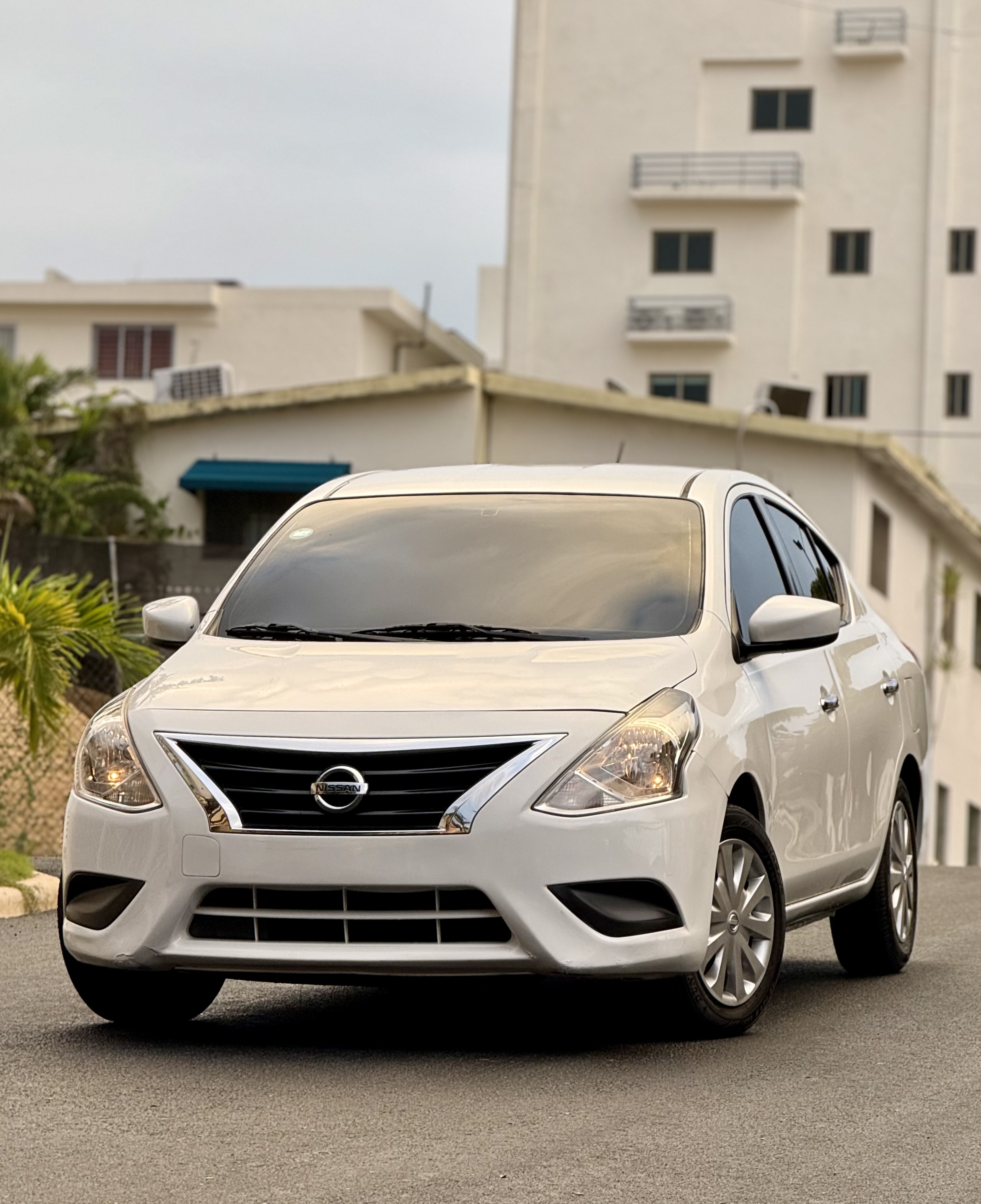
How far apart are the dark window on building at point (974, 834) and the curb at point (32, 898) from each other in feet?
98.2

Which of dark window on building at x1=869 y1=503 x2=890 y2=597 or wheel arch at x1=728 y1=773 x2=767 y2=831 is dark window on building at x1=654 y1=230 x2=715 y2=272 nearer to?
dark window on building at x1=869 y1=503 x2=890 y2=597

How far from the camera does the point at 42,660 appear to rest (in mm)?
10969

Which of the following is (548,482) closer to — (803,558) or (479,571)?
(479,571)

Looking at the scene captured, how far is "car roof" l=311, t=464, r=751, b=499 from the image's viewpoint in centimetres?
746

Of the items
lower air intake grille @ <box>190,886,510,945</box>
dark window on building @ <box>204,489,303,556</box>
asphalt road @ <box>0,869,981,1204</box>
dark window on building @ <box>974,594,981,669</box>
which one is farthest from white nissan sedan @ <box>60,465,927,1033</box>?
dark window on building @ <box>974,594,981,669</box>

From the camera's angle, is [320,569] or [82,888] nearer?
[82,888]

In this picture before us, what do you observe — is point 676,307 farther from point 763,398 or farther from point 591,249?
point 763,398

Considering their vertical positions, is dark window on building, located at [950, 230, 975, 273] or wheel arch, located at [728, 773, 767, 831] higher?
dark window on building, located at [950, 230, 975, 273]

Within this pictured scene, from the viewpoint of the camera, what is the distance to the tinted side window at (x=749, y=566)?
23.2 ft

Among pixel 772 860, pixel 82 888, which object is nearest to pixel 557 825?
pixel 772 860

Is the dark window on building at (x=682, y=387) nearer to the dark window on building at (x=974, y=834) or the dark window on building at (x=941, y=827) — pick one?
the dark window on building at (x=974, y=834)

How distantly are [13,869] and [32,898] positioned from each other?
41cm

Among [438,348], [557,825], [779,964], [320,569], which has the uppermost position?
[438,348]

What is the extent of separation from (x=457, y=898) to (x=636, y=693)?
0.79 metres
